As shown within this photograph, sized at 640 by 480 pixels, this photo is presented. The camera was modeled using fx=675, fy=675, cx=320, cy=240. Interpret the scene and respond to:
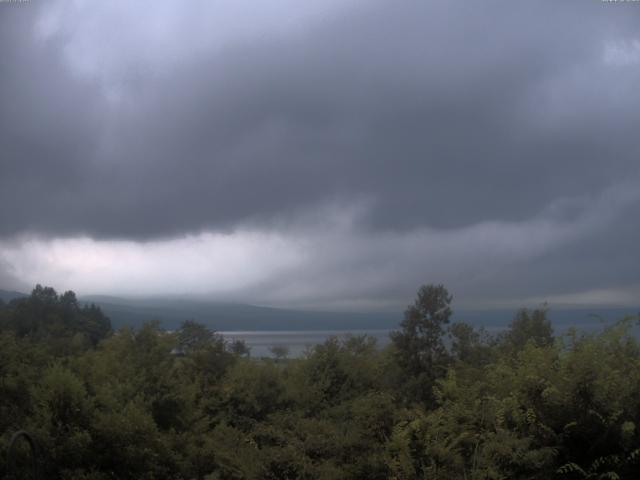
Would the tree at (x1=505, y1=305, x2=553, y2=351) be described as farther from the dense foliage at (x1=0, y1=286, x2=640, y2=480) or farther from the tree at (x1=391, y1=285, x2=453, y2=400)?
the dense foliage at (x1=0, y1=286, x2=640, y2=480)

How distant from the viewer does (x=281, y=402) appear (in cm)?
2441

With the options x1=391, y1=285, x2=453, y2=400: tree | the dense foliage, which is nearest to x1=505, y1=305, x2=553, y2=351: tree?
x1=391, y1=285, x2=453, y2=400: tree

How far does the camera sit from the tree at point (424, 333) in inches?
1222

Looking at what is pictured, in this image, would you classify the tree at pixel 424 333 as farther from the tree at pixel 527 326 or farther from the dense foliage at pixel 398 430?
the dense foliage at pixel 398 430

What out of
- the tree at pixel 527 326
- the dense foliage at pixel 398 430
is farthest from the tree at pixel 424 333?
the dense foliage at pixel 398 430

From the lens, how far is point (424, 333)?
31688 millimetres

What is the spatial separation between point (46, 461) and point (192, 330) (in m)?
30.2

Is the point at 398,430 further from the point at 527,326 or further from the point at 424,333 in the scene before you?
the point at 527,326

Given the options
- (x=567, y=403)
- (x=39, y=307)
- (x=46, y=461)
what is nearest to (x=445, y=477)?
(x=567, y=403)

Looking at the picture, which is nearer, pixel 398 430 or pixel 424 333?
pixel 398 430

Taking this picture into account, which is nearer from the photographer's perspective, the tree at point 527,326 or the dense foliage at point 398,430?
the dense foliage at point 398,430

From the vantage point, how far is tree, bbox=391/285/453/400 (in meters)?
31.0

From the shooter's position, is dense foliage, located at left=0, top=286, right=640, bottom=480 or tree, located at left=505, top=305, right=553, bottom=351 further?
tree, located at left=505, top=305, right=553, bottom=351

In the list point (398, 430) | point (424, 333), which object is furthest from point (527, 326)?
point (398, 430)
